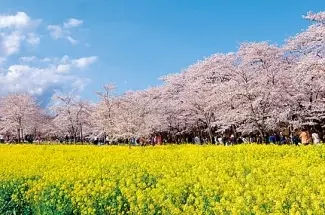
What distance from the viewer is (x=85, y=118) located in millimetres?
70938

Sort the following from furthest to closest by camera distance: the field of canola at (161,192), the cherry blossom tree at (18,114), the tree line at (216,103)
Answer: the cherry blossom tree at (18,114) < the tree line at (216,103) < the field of canola at (161,192)

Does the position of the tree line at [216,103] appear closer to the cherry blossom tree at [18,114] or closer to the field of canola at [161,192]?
the cherry blossom tree at [18,114]

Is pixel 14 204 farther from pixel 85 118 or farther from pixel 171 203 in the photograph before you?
pixel 85 118

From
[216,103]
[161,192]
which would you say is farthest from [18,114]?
[161,192]

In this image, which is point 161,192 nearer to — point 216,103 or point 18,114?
point 216,103

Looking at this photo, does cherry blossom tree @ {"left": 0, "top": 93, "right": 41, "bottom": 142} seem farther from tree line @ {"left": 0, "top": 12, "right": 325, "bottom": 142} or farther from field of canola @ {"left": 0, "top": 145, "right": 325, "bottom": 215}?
field of canola @ {"left": 0, "top": 145, "right": 325, "bottom": 215}

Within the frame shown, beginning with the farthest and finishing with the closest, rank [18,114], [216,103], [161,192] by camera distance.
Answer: [18,114] < [216,103] < [161,192]

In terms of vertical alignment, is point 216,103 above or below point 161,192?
above

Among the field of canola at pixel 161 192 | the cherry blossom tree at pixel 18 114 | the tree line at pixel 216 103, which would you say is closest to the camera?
the field of canola at pixel 161 192

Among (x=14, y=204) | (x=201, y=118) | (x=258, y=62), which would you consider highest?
(x=258, y=62)

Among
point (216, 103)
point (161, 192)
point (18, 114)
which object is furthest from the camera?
point (18, 114)

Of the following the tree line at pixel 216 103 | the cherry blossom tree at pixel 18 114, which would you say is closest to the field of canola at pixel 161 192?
the tree line at pixel 216 103

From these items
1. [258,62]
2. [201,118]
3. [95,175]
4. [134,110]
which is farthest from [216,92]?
[95,175]

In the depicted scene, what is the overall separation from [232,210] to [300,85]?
2942cm
